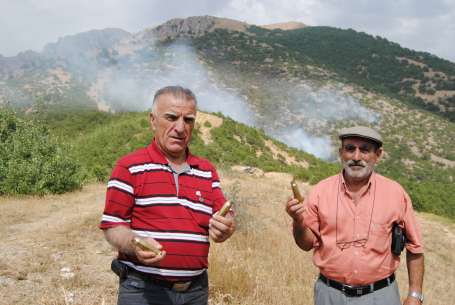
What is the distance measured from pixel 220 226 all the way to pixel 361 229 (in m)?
1.04

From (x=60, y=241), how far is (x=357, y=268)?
531 cm

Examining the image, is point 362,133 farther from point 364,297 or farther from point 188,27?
point 188,27

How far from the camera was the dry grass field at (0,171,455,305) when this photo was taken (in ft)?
14.9

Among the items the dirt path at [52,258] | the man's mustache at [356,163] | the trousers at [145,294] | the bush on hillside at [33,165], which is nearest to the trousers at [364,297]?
the man's mustache at [356,163]

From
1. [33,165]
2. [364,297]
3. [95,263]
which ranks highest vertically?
[364,297]

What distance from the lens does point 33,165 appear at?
12391 mm

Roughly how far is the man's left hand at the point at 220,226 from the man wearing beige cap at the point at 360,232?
619mm

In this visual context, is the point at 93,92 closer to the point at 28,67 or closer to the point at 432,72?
the point at 28,67

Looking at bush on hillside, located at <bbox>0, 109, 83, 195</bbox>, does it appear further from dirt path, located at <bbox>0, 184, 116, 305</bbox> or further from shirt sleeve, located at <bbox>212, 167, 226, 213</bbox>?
shirt sleeve, located at <bbox>212, 167, 226, 213</bbox>

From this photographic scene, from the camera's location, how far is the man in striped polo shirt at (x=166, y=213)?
2.01m

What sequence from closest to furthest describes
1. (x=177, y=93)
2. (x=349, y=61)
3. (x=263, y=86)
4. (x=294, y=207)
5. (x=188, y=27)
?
(x=177, y=93), (x=294, y=207), (x=263, y=86), (x=349, y=61), (x=188, y=27)

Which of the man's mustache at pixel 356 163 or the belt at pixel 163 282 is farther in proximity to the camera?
the man's mustache at pixel 356 163

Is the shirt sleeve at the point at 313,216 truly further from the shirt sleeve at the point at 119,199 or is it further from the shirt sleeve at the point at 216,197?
the shirt sleeve at the point at 119,199

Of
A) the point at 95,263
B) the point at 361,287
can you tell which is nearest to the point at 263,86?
the point at 95,263
